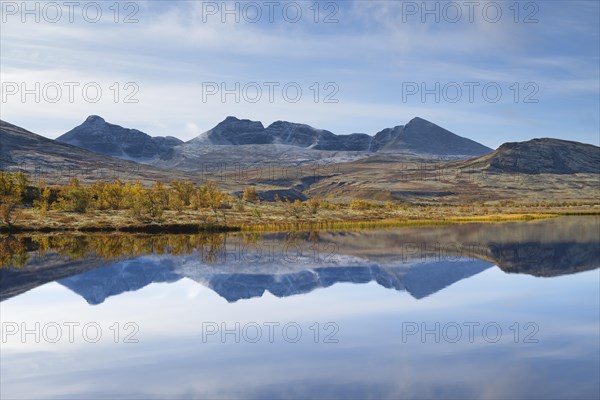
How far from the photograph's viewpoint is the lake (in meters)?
14.5

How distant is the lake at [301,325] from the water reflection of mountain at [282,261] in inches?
10.2

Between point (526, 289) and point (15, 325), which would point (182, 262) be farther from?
point (526, 289)

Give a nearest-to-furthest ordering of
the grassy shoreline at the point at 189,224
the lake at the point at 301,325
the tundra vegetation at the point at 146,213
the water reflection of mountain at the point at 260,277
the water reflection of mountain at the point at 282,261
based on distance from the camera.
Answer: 1. the lake at the point at 301,325
2. the water reflection of mountain at the point at 260,277
3. the water reflection of mountain at the point at 282,261
4. the grassy shoreline at the point at 189,224
5. the tundra vegetation at the point at 146,213

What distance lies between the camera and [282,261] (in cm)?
4344

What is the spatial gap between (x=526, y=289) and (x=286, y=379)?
62.6 ft

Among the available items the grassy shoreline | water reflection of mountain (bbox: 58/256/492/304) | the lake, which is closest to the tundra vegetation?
the grassy shoreline

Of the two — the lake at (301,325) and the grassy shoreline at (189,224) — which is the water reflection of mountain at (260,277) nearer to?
the lake at (301,325)

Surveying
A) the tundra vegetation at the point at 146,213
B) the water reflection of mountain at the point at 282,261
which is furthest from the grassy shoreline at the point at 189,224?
the water reflection of mountain at the point at 282,261

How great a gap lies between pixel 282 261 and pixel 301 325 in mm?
21841

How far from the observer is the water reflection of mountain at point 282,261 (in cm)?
3269

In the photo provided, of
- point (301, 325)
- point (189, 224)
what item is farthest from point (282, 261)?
point (189, 224)

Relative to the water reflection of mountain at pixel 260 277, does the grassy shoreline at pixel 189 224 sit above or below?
above

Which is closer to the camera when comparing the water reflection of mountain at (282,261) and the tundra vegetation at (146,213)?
the water reflection of mountain at (282,261)

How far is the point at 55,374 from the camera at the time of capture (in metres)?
15.6
